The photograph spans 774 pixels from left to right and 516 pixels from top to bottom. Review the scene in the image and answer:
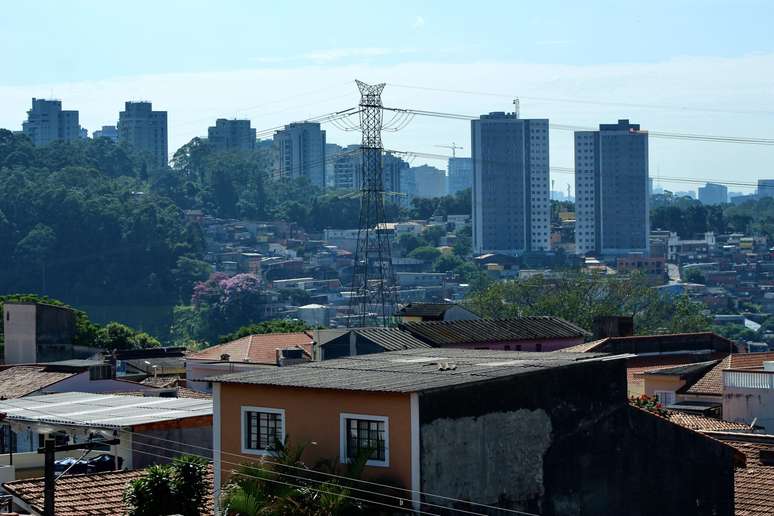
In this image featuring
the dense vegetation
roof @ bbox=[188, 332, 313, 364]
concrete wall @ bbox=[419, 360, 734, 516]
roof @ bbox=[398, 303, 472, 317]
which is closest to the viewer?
concrete wall @ bbox=[419, 360, 734, 516]

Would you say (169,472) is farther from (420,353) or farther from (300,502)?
(420,353)

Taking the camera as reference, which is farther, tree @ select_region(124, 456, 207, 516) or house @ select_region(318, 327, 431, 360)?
house @ select_region(318, 327, 431, 360)

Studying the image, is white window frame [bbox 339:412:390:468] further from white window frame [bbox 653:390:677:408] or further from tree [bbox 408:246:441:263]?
tree [bbox 408:246:441:263]

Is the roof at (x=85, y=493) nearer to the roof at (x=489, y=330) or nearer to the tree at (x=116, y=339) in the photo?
the roof at (x=489, y=330)

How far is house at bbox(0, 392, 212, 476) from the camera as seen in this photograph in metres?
18.8

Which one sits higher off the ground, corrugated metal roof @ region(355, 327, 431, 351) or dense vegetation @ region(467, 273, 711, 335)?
corrugated metal roof @ region(355, 327, 431, 351)

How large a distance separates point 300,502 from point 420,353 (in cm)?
493

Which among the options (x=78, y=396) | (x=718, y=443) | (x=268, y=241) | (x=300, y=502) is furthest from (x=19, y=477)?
(x=268, y=241)

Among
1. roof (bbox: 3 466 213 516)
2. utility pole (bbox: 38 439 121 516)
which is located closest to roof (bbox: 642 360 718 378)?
roof (bbox: 3 466 213 516)

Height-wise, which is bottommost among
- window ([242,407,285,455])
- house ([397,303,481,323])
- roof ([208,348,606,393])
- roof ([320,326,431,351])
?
roof ([320,326,431,351])

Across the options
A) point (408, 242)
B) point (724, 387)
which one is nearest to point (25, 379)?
point (724, 387)

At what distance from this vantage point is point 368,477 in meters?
13.8

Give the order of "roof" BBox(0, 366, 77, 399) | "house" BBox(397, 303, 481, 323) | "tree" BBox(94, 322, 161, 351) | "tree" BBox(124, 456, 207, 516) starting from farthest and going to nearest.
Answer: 1. "tree" BBox(94, 322, 161, 351)
2. "house" BBox(397, 303, 481, 323)
3. "roof" BBox(0, 366, 77, 399)
4. "tree" BBox(124, 456, 207, 516)

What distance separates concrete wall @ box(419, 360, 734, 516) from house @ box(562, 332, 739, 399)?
19.5 meters
